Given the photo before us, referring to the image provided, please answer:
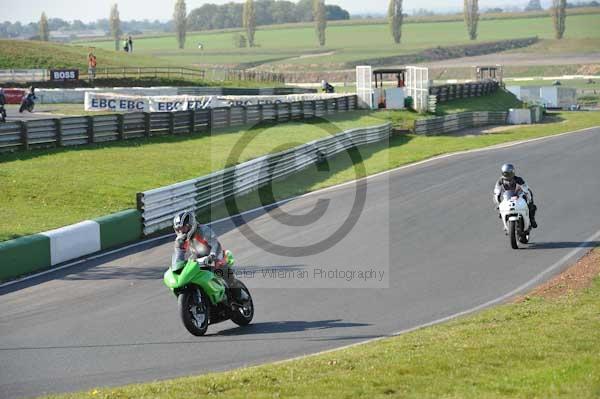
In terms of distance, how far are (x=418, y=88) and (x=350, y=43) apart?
12646 cm

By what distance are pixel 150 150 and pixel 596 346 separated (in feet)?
79.5

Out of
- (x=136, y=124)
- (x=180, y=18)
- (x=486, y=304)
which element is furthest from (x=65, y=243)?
(x=180, y=18)

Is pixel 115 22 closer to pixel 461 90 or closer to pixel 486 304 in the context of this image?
pixel 461 90

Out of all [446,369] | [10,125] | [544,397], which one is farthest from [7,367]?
[10,125]

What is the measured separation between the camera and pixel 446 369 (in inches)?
378

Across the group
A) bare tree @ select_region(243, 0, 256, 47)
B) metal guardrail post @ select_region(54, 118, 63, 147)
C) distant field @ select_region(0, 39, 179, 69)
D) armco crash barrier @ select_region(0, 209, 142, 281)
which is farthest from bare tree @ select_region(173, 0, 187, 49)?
armco crash barrier @ select_region(0, 209, 142, 281)

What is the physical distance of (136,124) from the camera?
3522 centimetres

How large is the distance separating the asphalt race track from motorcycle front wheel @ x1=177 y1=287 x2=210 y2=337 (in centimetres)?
18

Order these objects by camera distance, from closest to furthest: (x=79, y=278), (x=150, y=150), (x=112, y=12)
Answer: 1. (x=79, y=278)
2. (x=150, y=150)
3. (x=112, y=12)

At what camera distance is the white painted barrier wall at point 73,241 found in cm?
1812

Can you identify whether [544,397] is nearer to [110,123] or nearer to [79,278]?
[79,278]

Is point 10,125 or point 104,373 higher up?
point 10,125

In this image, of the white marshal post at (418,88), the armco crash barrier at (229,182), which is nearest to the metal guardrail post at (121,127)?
the armco crash barrier at (229,182)

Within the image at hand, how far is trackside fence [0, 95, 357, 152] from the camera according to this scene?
30.3 m
